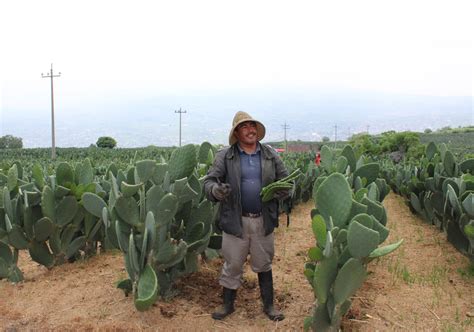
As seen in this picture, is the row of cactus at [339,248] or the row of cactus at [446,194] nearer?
the row of cactus at [339,248]

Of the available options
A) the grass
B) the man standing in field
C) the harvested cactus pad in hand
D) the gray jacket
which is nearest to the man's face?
the man standing in field

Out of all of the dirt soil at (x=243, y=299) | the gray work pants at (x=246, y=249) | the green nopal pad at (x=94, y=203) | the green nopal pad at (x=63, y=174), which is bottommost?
the dirt soil at (x=243, y=299)

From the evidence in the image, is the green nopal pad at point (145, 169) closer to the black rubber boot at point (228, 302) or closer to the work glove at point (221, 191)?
the work glove at point (221, 191)

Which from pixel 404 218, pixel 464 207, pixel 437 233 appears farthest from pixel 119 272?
pixel 404 218

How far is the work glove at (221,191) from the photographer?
2.79 metres

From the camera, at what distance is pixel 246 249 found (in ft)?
9.93

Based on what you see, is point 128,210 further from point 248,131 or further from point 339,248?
point 339,248

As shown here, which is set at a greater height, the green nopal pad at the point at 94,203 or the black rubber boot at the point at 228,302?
the green nopal pad at the point at 94,203

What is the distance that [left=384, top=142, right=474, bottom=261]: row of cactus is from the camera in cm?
365

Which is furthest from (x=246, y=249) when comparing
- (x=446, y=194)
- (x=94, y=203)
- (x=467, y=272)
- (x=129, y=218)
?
(x=446, y=194)

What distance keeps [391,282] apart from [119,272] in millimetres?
1986

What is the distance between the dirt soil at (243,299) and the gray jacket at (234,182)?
22.0 inches

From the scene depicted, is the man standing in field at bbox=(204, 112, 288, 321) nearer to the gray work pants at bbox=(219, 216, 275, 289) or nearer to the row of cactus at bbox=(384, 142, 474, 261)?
the gray work pants at bbox=(219, 216, 275, 289)

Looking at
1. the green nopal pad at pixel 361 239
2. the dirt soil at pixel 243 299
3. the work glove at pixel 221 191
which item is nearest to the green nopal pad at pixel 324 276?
the green nopal pad at pixel 361 239
